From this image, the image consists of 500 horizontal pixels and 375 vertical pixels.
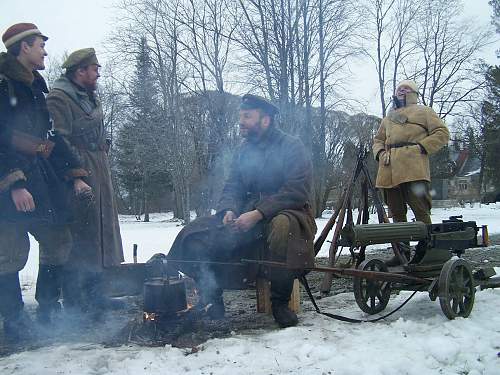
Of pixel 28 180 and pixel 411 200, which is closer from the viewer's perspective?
pixel 28 180

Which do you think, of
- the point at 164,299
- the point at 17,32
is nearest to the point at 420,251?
the point at 164,299

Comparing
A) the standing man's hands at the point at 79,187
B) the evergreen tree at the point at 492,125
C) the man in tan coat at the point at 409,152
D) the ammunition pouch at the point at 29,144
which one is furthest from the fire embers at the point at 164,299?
the evergreen tree at the point at 492,125

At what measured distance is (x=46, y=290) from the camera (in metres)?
3.54

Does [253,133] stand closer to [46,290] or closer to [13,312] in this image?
[46,290]

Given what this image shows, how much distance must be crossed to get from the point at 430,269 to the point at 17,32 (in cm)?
367

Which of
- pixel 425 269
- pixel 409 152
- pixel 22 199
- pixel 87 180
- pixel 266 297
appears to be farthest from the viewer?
pixel 409 152

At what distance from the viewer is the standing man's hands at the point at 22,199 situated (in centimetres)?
305

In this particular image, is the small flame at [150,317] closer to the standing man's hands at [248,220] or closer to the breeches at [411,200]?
the standing man's hands at [248,220]

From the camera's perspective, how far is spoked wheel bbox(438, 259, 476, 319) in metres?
3.18

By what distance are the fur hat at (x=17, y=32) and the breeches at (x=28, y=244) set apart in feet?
4.46

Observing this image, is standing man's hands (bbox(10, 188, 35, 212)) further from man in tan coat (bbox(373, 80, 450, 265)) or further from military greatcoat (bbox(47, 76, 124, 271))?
man in tan coat (bbox(373, 80, 450, 265))

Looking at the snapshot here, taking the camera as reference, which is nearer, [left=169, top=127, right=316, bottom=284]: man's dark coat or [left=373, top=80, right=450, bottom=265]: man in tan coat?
[left=169, top=127, right=316, bottom=284]: man's dark coat

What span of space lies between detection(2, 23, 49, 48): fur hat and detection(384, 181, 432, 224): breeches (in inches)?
155

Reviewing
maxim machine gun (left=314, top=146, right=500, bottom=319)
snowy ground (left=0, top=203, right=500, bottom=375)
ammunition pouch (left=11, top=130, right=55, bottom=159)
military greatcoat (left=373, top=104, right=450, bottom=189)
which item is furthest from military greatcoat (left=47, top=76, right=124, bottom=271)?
military greatcoat (left=373, top=104, right=450, bottom=189)
